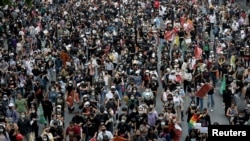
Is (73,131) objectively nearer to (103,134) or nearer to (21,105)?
(103,134)

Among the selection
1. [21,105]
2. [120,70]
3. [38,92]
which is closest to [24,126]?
[21,105]

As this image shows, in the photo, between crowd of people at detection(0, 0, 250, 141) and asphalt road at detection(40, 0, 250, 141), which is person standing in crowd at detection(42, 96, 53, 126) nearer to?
crowd of people at detection(0, 0, 250, 141)

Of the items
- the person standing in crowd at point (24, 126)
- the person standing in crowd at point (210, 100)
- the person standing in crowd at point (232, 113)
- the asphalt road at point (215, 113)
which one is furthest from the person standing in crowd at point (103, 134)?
the person standing in crowd at point (210, 100)

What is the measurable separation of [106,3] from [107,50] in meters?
11.8

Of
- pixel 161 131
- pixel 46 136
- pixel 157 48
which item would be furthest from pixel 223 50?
pixel 46 136

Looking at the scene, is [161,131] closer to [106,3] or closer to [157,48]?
[157,48]

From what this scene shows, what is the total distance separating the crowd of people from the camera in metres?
18.6

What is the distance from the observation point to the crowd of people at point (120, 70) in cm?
1859

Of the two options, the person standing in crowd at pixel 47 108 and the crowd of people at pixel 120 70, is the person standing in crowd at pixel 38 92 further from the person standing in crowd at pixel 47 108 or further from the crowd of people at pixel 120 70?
the person standing in crowd at pixel 47 108

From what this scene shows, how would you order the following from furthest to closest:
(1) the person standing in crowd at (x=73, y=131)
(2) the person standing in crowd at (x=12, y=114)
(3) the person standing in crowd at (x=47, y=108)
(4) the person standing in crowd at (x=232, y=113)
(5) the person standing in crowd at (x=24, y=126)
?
(3) the person standing in crowd at (x=47, y=108)
(4) the person standing in crowd at (x=232, y=113)
(2) the person standing in crowd at (x=12, y=114)
(5) the person standing in crowd at (x=24, y=126)
(1) the person standing in crowd at (x=73, y=131)

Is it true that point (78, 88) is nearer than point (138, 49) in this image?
Yes

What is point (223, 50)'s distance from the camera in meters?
27.5

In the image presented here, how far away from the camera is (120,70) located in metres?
23.9

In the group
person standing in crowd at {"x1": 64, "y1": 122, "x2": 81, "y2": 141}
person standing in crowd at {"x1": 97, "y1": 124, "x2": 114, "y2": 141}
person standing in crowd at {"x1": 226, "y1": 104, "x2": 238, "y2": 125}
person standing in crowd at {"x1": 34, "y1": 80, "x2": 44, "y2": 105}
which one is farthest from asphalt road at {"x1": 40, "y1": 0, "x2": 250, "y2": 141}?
person standing in crowd at {"x1": 64, "y1": 122, "x2": 81, "y2": 141}
